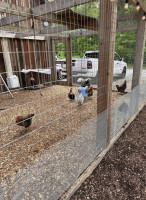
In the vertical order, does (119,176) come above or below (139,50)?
below

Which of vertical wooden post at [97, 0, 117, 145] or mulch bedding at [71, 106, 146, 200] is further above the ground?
vertical wooden post at [97, 0, 117, 145]

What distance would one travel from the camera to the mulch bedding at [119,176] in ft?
4.17

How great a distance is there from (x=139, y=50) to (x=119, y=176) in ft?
7.32

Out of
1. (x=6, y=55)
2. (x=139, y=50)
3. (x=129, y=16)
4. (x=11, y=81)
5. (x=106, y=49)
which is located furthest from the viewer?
(x=6, y=55)

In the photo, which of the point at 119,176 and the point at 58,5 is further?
the point at 58,5

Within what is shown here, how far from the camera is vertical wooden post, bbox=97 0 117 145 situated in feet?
4.20

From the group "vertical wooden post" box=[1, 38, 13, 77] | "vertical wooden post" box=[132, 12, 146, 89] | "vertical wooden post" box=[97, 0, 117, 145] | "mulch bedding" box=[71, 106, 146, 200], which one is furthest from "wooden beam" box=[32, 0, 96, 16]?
"vertical wooden post" box=[1, 38, 13, 77]

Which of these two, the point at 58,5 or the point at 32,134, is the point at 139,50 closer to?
the point at 58,5

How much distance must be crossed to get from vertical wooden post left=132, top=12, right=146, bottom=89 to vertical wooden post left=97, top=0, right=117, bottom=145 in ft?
4.70

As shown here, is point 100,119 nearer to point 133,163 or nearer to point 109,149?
point 109,149

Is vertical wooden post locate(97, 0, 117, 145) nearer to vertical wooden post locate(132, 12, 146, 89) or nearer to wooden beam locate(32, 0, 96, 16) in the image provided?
wooden beam locate(32, 0, 96, 16)

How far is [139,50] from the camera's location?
2545 millimetres

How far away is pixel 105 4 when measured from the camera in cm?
127

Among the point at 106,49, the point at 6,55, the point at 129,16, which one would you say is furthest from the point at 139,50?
the point at 6,55
